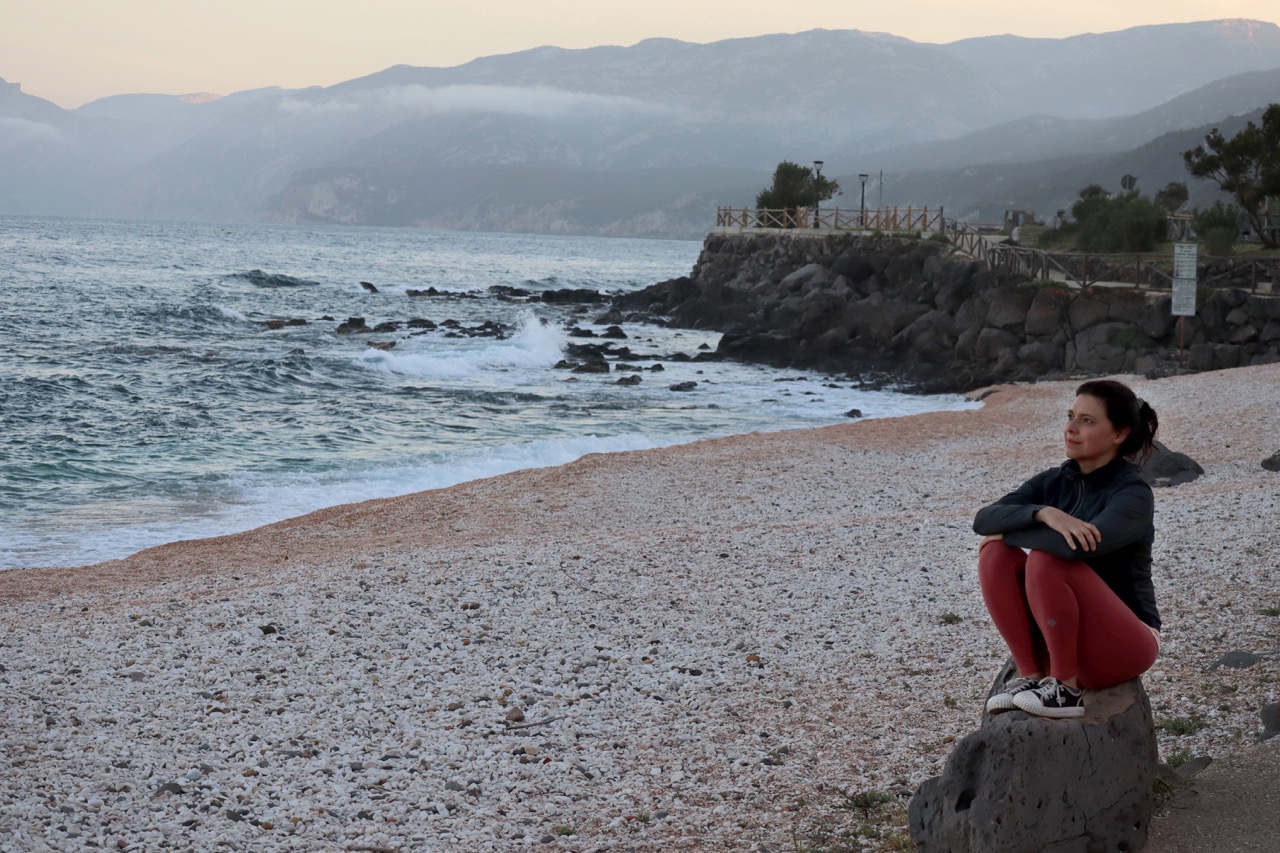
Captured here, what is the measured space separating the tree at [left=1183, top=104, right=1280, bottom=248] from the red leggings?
31750 mm

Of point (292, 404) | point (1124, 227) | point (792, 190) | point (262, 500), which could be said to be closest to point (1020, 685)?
point (262, 500)

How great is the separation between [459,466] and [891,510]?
7.10 meters

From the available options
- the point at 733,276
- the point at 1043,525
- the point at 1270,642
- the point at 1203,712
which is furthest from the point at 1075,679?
the point at 733,276

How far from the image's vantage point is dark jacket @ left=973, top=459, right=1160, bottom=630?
3.96 meters

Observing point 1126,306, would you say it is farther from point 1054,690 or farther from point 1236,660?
point 1054,690

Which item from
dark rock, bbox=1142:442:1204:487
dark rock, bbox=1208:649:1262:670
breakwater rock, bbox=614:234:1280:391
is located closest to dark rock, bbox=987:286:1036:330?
breakwater rock, bbox=614:234:1280:391

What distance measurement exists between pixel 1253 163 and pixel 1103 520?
34.3 m

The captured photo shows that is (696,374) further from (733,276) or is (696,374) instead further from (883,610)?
(883,610)

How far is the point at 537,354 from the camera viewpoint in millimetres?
34219

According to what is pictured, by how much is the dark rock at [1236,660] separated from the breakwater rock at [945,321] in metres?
18.7

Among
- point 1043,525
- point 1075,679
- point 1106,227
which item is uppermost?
point 1106,227

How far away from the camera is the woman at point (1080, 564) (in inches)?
156

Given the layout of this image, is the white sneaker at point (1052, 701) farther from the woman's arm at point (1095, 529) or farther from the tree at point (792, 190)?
the tree at point (792, 190)

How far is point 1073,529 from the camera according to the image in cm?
389
